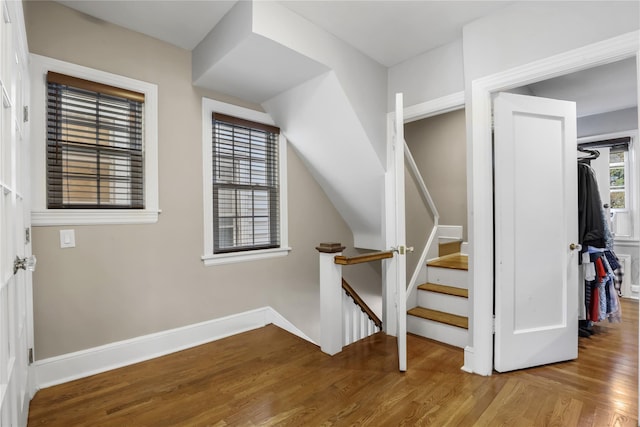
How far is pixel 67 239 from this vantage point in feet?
7.20

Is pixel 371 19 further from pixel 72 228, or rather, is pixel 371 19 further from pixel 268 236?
pixel 72 228

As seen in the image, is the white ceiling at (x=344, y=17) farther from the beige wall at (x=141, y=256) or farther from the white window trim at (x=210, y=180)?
the white window trim at (x=210, y=180)

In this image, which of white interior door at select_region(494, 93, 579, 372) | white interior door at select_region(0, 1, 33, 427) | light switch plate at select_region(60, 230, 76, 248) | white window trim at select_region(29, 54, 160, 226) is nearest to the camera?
white interior door at select_region(0, 1, 33, 427)

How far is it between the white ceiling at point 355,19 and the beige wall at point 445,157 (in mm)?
1545

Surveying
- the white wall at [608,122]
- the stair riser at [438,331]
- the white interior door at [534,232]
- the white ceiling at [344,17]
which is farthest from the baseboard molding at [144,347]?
the white wall at [608,122]

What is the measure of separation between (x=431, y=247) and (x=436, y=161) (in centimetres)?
141

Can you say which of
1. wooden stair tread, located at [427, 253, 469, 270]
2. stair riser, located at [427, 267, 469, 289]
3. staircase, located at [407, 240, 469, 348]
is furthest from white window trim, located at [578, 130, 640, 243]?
stair riser, located at [427, 267, 469, 289]

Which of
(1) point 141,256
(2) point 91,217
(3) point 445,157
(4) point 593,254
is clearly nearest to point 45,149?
(2) point 91,217

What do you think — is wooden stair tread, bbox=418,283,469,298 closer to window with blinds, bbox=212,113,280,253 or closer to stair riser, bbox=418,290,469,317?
stair riser, bbox=418,290,469,317

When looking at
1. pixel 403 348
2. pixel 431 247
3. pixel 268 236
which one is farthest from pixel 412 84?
pixel 403 348

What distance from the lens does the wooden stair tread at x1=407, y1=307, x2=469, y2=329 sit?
9.07 feet

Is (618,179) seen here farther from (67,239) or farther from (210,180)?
(67,239)

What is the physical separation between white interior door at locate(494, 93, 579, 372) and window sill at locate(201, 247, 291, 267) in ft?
6.52

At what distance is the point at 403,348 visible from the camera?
2303mm
